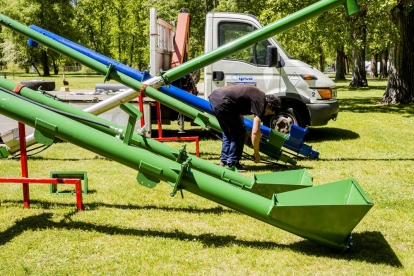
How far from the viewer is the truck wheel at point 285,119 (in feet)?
30.3

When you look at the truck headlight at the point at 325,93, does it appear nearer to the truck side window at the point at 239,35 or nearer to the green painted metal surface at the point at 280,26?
the truck side window at the point at 239,35

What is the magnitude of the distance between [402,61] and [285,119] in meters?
9.70

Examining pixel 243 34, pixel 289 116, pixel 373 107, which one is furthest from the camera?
pixel 373 107

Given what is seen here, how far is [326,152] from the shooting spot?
855 cm

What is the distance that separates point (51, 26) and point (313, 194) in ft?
173

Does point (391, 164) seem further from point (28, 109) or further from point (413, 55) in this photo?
point (413, 55)

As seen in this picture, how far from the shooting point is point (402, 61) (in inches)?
646

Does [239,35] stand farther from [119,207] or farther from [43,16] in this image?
[43,16]

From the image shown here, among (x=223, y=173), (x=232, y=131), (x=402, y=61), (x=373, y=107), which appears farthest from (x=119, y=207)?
(x=402, y=61)

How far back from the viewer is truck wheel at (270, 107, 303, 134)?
923 centimetres

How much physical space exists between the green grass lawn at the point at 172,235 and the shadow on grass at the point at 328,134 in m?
2.90

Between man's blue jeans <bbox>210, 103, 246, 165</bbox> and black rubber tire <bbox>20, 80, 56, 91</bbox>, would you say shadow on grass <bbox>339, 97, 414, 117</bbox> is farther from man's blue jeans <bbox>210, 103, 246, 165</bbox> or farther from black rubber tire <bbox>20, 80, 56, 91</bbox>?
black rubber tire <bbox>20, 80, 56, 91</bbox>

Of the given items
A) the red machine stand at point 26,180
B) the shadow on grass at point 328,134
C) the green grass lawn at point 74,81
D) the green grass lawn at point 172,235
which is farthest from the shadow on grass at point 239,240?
the green grass lawn at point 74,81

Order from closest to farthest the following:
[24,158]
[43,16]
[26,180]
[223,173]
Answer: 1. [223,173]
2. [26,180]
3. [24,158]
4. [43,16]
